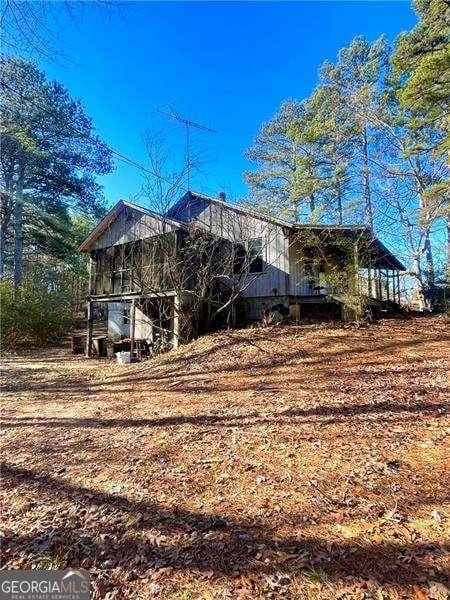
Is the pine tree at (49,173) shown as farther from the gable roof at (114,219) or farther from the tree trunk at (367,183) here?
the tree trunk at (367,183)

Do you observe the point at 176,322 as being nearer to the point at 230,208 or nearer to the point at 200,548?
the point at 230,208

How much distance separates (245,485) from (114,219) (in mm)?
14140

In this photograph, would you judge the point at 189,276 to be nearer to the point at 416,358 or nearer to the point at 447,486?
the point at 416,358

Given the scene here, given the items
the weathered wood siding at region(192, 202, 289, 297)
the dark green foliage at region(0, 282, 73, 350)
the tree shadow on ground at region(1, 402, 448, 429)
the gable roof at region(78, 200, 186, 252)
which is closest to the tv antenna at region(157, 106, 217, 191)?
the gable roof at region(78, 200, 186, 252)

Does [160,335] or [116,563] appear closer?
[116,563]

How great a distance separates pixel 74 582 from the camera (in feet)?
7.83

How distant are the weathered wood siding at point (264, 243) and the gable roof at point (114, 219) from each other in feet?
8.18

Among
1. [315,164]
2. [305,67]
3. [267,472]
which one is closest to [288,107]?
[305,67]

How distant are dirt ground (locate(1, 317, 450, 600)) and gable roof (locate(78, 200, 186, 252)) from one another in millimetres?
7535

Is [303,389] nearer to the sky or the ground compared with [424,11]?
nearer to the ground

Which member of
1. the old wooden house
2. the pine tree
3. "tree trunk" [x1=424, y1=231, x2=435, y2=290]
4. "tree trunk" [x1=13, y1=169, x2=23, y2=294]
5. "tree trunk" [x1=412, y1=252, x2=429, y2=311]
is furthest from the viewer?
"tree trunk" [x1=13, y1=169, x2=23, y2=294]

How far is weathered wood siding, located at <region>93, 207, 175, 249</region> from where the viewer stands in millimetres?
13250

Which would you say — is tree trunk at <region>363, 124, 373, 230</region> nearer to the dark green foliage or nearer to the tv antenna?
the tv antenna

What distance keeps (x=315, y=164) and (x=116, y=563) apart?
19729 millimetres
